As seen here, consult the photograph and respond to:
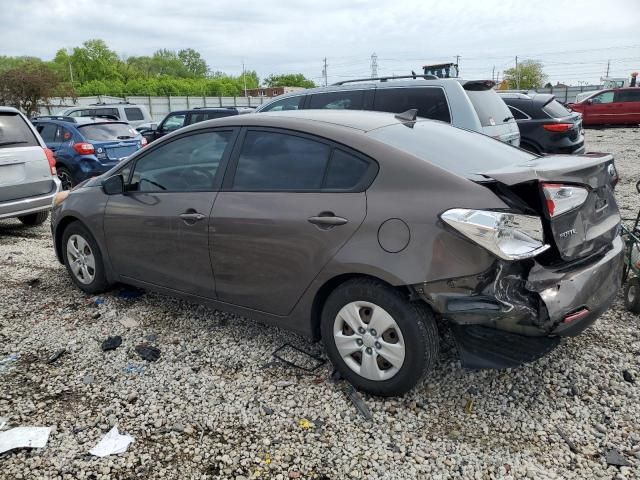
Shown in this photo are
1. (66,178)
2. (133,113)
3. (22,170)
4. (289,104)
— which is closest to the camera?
(22,170)

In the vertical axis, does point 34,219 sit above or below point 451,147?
below

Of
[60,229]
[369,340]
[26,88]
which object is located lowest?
[369,340]

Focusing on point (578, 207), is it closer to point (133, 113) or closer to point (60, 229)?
point (60, 229)

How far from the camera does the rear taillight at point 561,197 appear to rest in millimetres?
Result: 2629

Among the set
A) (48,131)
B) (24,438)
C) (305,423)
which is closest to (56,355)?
(24,438)

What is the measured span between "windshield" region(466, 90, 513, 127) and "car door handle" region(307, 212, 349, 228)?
12.9ft

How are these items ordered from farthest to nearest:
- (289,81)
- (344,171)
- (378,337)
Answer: (289,81)
(344,171)
(378,337)

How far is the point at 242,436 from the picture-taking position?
276 cm

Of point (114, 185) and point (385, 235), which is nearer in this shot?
point (385, 235)

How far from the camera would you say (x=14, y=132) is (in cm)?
691

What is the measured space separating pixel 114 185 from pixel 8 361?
1.52 meters

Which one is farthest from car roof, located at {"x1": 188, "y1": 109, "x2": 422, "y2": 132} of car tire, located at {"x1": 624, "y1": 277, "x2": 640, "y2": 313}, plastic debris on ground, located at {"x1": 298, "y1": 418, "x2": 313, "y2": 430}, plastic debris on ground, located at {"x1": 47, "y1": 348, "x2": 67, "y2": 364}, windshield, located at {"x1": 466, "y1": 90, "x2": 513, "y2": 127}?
windshield, located at {"x1": 466, "y1": 90, "x2": 513, "y2": 127}

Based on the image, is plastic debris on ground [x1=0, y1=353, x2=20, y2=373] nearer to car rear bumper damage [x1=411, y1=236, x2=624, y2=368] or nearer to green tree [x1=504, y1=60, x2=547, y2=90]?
car rear bumper damage [x1=411, y1=236, x2=624, y2=368]

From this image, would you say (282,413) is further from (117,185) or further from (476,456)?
(117,185)
